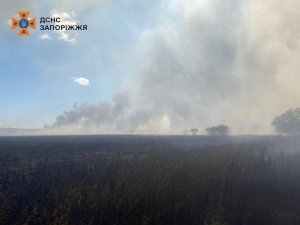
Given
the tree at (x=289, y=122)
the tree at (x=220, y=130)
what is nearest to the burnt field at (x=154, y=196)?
the tree at (x=289, y=122)

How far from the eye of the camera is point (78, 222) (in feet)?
31.2

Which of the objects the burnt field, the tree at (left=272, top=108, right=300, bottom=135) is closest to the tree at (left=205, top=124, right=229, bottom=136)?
the tree at (left=272, top=108, right=300, bottom=135)

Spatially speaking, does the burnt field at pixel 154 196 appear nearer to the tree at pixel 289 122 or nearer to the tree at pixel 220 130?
the tree at pixel 289 122

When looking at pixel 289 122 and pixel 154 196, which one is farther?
pixel 289 122

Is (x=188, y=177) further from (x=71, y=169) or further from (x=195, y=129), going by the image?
(x=195, y=129)

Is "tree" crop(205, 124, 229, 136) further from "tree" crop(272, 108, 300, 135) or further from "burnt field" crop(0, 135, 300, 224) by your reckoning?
"burnt field" crop(0, 135, 300, 224)

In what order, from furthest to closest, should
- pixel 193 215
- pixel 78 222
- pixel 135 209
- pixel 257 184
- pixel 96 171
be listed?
pixel 96 171 → pixel 257 184 → pixel 193 215 → pixel 135 209 → pixel 78 222

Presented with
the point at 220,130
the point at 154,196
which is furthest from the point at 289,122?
the point at 154,196

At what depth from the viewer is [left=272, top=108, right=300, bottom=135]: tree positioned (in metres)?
58.8

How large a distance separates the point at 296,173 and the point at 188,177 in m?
16.5

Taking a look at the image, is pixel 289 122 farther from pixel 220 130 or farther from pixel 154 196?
pixel 154 196

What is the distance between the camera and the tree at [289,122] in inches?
2313

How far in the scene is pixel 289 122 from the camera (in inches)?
2383

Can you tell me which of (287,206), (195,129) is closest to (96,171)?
(287,206)
